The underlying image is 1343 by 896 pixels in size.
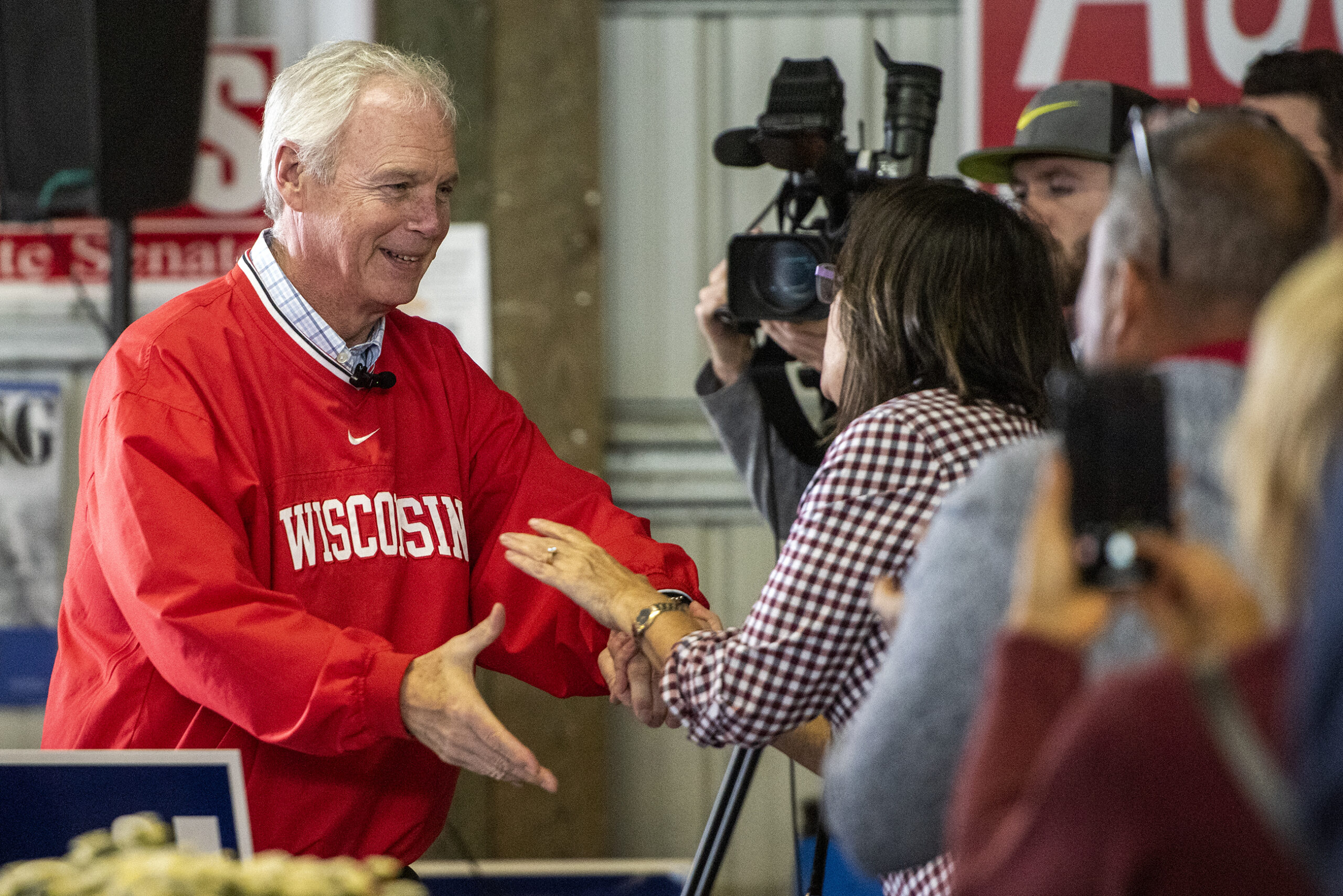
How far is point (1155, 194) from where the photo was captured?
0.93 metres

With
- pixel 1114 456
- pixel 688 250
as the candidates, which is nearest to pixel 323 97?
pixel 1114 456

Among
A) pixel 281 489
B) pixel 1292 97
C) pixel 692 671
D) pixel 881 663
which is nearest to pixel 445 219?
pixel 281 489

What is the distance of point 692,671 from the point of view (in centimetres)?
134

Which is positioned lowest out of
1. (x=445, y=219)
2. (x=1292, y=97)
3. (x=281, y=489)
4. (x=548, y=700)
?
(x=548, y=700)

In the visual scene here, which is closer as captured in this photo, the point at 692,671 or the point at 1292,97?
the point at 692,671

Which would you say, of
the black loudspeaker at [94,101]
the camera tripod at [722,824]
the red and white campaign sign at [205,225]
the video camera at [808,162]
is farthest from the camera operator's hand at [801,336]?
the red and white campaign sign at [205,225]

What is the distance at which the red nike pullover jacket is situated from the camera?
1.38 m

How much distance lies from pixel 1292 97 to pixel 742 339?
0.97 meters

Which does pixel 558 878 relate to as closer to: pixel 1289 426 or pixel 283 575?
pixel 283 575

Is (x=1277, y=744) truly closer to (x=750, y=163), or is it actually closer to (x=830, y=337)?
(x=830, y=337)

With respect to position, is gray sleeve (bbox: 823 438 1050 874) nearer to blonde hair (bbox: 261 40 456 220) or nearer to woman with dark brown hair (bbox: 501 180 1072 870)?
woman with dark brown hair (bbox: 501 180 1072 870)

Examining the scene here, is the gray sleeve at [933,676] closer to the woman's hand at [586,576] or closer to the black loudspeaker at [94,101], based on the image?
the woman's hand at [586,576]

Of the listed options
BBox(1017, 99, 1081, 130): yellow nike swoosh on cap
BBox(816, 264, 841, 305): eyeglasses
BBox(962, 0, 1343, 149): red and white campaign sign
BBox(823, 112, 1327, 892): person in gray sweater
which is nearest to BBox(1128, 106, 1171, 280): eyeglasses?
BBox(823, 112, 1327, 892): person in gray sweater

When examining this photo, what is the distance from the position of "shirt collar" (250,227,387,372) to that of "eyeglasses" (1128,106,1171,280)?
3.20ft
